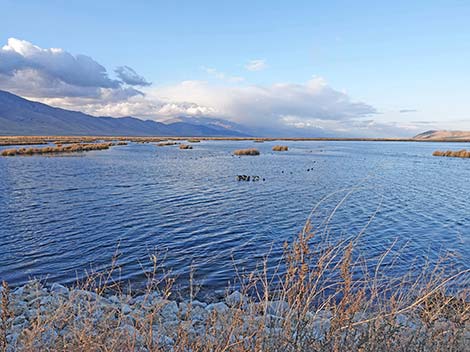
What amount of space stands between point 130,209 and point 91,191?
23.1ft

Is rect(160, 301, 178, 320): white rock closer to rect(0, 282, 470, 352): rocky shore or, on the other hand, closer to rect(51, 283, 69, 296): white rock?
rect(0, 282, 470, 352): rocky shore

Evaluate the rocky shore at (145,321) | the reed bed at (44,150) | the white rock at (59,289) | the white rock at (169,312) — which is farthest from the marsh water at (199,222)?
the reed bed at (44,150)

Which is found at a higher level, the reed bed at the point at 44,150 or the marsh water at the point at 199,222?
the reed bed at the point at 44,150

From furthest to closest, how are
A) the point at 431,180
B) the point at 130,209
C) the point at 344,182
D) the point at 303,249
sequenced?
the point at 431,180 → the point at 344,182 → the point at 130,209 → the point at 303,249

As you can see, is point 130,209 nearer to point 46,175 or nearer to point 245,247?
point 245,247

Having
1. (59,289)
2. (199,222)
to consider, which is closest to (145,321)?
(59,289)

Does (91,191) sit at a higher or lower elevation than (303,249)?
lower

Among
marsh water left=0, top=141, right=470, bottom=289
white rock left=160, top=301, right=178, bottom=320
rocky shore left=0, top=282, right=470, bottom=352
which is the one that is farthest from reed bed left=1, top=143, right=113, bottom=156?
white rock left=160, top=301, right=178, bottom=320

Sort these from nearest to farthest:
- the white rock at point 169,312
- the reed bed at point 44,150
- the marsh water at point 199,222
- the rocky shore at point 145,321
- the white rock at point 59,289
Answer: the rocky shore at point 145,321 < the white rock at point 169,312 < the white rock at point 59,289 < the marsh water at point 199,222 < the reed bed at point 44,150

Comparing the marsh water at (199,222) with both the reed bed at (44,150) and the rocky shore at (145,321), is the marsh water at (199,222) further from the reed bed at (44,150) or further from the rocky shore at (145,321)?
the reed bed at (44,150)

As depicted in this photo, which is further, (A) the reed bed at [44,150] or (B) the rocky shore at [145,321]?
(A) the reed bed at [44,150]

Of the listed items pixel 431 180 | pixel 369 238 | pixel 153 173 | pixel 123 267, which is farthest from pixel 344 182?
pixel 123 267

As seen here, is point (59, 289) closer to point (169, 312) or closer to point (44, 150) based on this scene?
point (169, 312)

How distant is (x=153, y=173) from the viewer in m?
34.9
